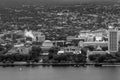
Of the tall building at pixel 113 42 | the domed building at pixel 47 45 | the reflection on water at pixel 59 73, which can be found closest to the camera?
the reflection on water at pixel 59 73

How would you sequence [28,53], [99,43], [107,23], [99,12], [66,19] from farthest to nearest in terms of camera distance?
[99,12], [66,19], [107,23], [99,43], [28,53]

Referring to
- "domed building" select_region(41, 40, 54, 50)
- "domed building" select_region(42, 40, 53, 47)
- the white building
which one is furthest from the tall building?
"domed building" select_region(42, 40, 53, 47)

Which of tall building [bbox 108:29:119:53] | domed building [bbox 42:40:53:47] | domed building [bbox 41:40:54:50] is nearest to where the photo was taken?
tall building [bbox 108:29:119:53]

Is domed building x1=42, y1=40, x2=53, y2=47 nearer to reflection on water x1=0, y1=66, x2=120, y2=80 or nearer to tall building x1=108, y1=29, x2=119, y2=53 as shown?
tall building x1=108, y1=29, x2=119, y2=53

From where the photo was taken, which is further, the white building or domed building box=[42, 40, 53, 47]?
domed building box=[42, 40, 53, 47]

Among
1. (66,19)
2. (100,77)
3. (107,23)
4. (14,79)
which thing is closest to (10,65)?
(14,79)

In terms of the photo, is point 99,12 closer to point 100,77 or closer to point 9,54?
point 9,54

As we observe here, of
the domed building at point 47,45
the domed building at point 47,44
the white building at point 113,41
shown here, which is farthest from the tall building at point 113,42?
the domed building at point 47,44

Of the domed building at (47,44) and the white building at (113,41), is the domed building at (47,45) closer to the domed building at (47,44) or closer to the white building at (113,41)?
the domed building at (47,44)
